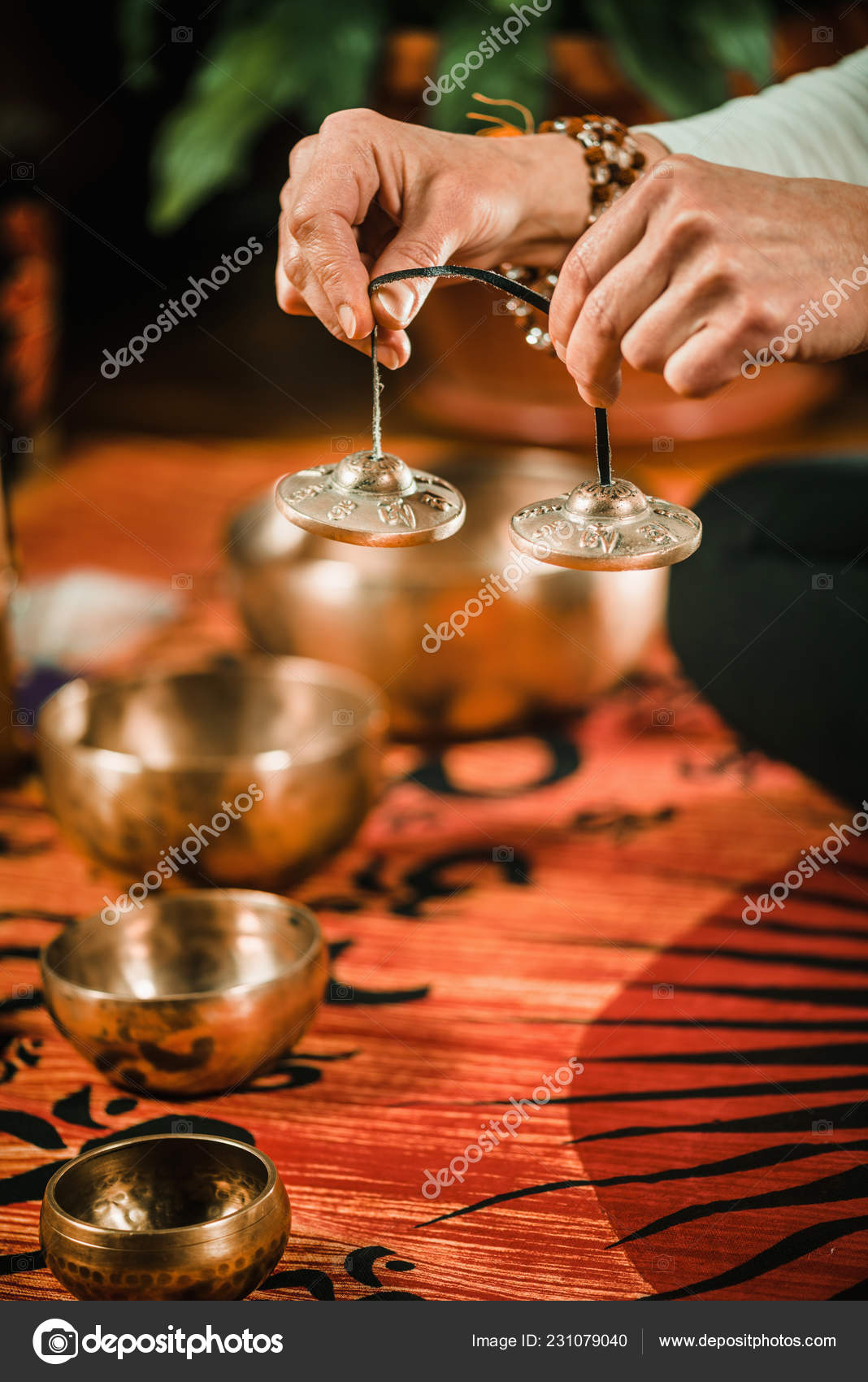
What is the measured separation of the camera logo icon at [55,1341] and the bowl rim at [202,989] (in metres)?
0.18

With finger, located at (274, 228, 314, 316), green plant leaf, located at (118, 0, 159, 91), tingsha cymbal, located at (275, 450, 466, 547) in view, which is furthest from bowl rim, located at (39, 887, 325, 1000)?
green plant leaf, located at (118, 0, 159, 91)

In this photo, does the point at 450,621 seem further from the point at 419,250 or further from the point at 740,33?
the point at 740,33

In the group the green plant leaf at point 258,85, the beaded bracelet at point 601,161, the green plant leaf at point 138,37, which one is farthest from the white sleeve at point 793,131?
the green plant leaf at point 138,37

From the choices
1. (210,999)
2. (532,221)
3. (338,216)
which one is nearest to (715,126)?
(532,221)

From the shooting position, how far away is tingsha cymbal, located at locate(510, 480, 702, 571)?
22.7 inches

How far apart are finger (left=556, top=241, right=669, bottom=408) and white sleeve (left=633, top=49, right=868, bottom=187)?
0.88 feet

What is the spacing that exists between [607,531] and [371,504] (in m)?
0.12

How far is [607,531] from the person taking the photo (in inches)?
23.3

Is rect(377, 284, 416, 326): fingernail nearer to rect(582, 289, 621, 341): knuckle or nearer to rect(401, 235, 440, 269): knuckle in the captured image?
rect(401, 235, 440, 269): knuckle

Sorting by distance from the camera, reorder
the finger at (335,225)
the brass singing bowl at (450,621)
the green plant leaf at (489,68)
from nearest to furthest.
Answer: the finger at (335,225) < the brass singing bowl at (450,621) < the green plant leaf at (489,68)

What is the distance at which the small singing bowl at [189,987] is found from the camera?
2.31 ft

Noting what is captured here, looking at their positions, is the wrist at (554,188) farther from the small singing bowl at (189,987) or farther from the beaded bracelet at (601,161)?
the small singing bowl at (189,987)

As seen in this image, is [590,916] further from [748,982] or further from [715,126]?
[715,126]

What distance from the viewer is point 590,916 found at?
0.96m
